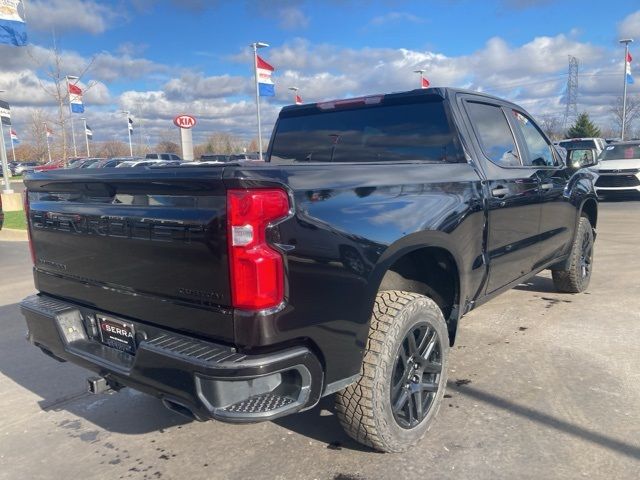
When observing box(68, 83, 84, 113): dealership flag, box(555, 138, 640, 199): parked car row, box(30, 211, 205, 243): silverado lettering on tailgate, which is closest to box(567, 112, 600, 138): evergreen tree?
box(555, 138, 640, 199): parked car row

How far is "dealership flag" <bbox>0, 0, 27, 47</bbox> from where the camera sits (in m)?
11.9

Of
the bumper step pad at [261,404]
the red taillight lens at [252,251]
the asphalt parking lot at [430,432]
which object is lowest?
the asphalt parking lot at [430,432]

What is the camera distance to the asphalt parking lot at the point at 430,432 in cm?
279

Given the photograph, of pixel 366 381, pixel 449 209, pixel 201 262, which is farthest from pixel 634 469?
pixel 201 262

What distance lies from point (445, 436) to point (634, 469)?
3.09 feet

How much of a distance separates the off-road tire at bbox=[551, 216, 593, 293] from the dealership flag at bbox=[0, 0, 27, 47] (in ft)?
40.9

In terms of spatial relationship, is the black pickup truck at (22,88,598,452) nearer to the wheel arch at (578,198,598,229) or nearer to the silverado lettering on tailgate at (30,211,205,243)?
the silverado lettering on tailgate at (30,211,205,243)

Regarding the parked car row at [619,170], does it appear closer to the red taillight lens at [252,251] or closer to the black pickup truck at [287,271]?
the black pickup truck at [287,271]

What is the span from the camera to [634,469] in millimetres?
2658

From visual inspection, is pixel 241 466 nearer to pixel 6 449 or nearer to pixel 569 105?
pixel 6 449

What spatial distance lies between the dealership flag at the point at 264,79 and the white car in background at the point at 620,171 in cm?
1252

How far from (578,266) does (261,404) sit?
448 cm

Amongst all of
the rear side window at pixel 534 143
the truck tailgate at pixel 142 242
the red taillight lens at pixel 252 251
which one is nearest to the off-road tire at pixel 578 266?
the rear side window at pixel 534 143

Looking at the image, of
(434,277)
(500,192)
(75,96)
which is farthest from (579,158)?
(75,96)
